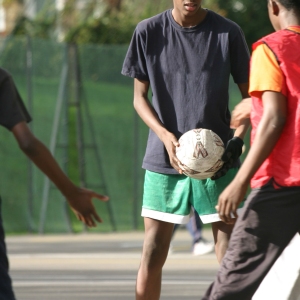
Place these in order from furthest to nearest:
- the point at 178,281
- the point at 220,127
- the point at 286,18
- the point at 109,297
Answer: the point at 178,281, the point at 109,297, the point at 220,127, the point at 286,18

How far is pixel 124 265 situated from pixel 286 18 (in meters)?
5.82

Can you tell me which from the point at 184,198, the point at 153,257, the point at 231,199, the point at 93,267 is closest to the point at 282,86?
the point at 231,199

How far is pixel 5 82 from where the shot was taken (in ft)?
14.9

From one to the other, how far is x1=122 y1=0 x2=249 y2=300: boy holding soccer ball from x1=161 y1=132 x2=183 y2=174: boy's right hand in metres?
0.09

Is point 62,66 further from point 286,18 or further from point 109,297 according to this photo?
point 286,18

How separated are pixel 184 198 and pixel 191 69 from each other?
0.76 meters

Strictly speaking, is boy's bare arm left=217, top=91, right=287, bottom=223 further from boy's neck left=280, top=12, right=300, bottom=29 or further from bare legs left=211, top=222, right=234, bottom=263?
bare legs left=211, top=222, right=234, bottom=263

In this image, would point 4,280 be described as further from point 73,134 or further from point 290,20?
point 73,134

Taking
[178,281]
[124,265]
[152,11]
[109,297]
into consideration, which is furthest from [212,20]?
[152,11]

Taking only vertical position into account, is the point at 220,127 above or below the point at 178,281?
above

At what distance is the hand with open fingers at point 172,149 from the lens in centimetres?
543

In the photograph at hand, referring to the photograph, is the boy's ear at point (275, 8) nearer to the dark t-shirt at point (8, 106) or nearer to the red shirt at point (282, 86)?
the red shirt at point (282, 86)

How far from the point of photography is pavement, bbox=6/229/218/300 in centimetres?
819

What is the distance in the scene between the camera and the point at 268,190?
14.7 ft
